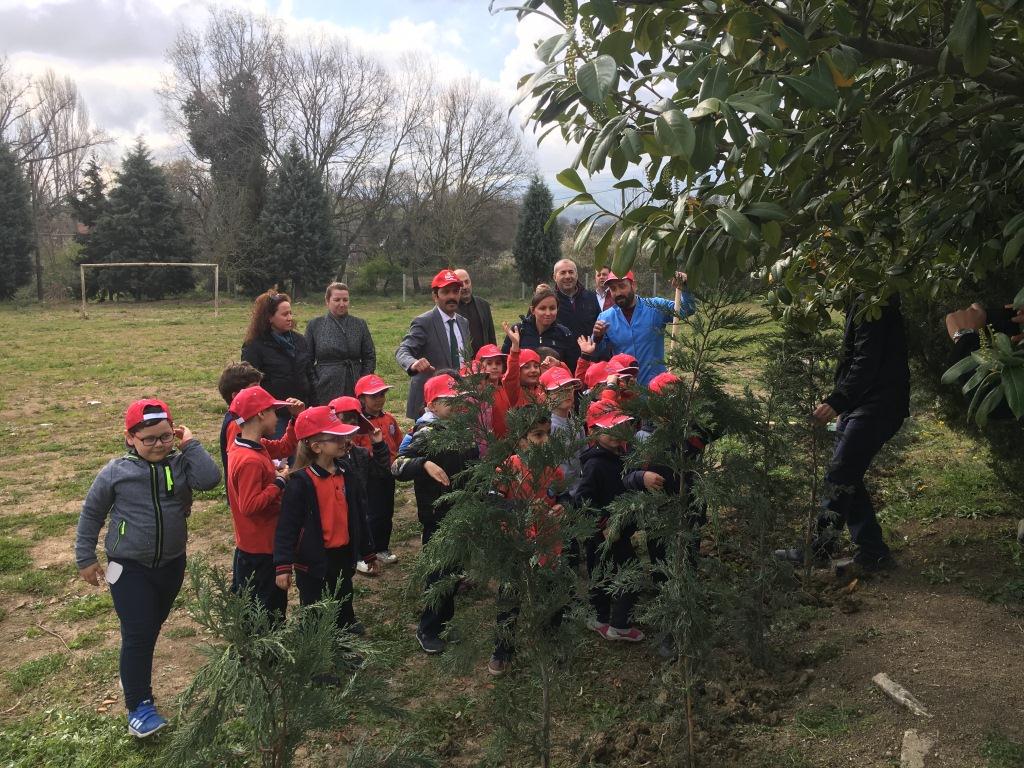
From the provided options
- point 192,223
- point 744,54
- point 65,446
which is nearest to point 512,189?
point 192,223

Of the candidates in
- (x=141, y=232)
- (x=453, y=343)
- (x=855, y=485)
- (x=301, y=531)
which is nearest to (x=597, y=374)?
(x=855, y=485)

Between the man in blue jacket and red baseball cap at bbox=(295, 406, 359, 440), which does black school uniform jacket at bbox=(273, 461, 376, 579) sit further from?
the man in blue jacket

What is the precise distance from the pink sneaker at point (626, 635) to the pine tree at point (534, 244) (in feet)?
101

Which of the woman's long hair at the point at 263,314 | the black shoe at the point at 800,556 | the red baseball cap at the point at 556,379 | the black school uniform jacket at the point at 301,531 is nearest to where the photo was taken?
the black school uniform jacket at the point at 301,531

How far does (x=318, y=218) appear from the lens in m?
35.2

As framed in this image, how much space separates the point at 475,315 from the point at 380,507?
1.83 metres

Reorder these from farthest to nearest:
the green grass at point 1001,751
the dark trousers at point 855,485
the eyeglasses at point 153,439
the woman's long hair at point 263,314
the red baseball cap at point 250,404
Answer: the woman's long hair at point 263,314 < the dark trousers at point 855,485 < the red baseball cap at point 250,404 < the eyeglasses at point 153,439 < the green grass at point 1001,751

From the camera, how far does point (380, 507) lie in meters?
5.60

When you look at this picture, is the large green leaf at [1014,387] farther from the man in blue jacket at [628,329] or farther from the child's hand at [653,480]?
the man in blue jacket at [628,329]

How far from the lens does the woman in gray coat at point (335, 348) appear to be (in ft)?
21.0

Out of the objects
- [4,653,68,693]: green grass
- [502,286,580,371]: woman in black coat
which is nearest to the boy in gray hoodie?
[4,653,68,693]: green grass

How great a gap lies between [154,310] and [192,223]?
10949 mm

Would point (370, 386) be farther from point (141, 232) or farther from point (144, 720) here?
point (141, 232)

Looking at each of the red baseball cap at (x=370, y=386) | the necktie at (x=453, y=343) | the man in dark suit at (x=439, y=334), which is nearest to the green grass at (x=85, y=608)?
the red baseball cap at (x=370, y=386)
